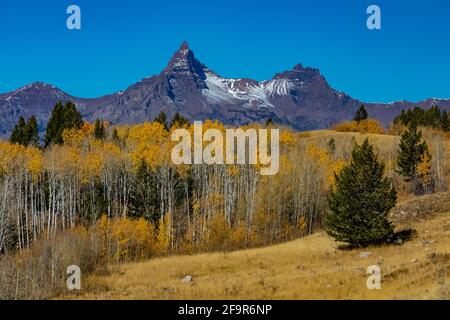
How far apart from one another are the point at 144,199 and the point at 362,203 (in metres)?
32.5

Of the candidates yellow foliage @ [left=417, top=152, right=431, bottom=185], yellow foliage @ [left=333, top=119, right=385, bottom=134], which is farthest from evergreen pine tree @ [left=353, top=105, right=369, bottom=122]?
yellow foliage @ [left=417, top=152, right=431, bottom=185]

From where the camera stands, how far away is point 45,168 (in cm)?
7000

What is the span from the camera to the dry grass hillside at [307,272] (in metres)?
23.8

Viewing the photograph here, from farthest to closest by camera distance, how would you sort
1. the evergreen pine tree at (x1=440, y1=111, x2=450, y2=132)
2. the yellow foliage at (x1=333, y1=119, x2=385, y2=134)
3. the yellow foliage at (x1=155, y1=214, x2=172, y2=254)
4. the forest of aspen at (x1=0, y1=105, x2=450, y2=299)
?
1. the yellow foliage at (x1=333, y1=119, x2=385, y2=134)
2. the evergreen pine tree at (x1=440, y1=111, x2=450, y2=132)
3. the forest of aspen at (x1=0, y1=105, x2=450, y2=299)
4. the yellow foliage at (x1=155, y1=214, x2=172, y2=254)

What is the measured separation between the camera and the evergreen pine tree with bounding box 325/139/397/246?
40781 millimetres

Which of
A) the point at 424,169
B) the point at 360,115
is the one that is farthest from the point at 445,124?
the point at 424,169

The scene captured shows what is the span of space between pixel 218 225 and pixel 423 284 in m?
41.9

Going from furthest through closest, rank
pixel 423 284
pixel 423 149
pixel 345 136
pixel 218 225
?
pixel 345 136 → pixel 423 149 → pixel 218 225 → pixel 423 284

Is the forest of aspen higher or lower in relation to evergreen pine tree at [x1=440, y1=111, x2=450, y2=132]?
lower

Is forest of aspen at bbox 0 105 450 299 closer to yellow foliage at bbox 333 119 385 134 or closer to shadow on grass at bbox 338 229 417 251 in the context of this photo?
shadow on grass at bbox 338 229 417 251

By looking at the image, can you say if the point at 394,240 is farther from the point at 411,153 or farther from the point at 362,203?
the point at 411,153

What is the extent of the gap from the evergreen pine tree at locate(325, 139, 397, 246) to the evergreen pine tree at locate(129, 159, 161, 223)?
1122 inches
